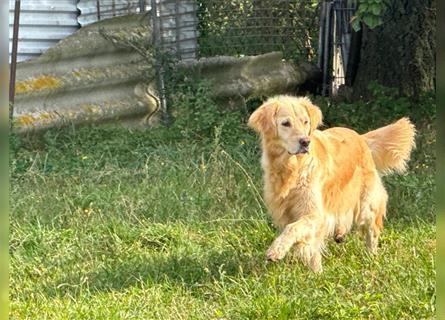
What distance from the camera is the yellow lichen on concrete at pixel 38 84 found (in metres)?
10.3

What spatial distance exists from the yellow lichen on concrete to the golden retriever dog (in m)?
5.03

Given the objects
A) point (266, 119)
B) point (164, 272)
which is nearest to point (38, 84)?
point (266, 119)

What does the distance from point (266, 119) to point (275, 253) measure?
3.19 feet

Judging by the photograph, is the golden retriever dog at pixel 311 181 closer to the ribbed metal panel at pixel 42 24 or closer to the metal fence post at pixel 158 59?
the metal fence post at pixel 158 59

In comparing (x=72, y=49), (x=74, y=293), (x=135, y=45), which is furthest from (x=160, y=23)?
(x=74, y=293)

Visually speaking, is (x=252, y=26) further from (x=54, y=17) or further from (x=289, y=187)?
(x=289, y=187)

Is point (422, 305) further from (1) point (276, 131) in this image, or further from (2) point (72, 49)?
(2) point (72, 49)

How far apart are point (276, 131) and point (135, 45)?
5.26m

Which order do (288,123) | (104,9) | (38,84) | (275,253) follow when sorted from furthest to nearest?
1. (104,9)
2. (38,84)
3. (288,123)
4. (275,253)

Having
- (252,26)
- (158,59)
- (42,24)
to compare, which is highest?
(42,24)

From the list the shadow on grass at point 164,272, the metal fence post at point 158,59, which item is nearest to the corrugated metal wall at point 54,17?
the metal fence post at point 158,59

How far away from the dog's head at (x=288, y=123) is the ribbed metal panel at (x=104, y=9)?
5.58 metres

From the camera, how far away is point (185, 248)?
5.82 meters

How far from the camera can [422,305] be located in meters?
4.21
